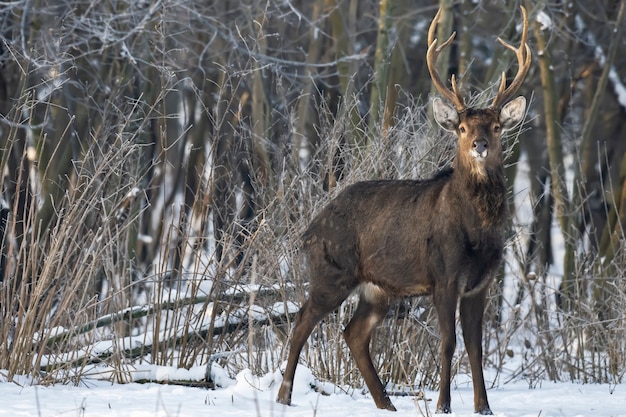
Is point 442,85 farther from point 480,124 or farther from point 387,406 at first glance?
point 387,406

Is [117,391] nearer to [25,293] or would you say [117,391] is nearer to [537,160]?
[25,293]

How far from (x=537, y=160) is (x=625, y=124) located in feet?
6.39

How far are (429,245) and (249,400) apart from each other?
1.51 m

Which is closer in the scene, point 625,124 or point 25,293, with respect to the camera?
point 25,293

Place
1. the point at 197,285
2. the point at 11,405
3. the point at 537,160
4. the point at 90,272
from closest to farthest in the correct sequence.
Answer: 1. the point at 11,405
2. the point at 90,272
3. the point at 197,285
4. the point at 537,160

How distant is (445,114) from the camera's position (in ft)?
25.9

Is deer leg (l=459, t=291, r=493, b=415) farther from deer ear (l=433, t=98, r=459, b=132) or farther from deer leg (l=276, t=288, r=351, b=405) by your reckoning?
deer ear (l=433, t=98, r=459, b=132)

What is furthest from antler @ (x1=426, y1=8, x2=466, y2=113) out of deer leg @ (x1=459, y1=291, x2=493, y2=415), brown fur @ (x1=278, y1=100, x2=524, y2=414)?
deer leg @ (x1=459, y1=291, x2=493, y2=415)

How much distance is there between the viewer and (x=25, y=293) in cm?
809

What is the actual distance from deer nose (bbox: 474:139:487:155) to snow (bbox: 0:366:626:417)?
1631 millimetres

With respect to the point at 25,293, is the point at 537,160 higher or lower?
higher

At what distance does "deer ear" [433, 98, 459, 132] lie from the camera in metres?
7.86

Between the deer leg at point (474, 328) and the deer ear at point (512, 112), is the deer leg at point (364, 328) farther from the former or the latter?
the deer ear at point (512, 112)

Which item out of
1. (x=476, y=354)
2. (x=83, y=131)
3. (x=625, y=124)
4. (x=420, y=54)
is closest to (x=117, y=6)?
(x=83, y=131)
